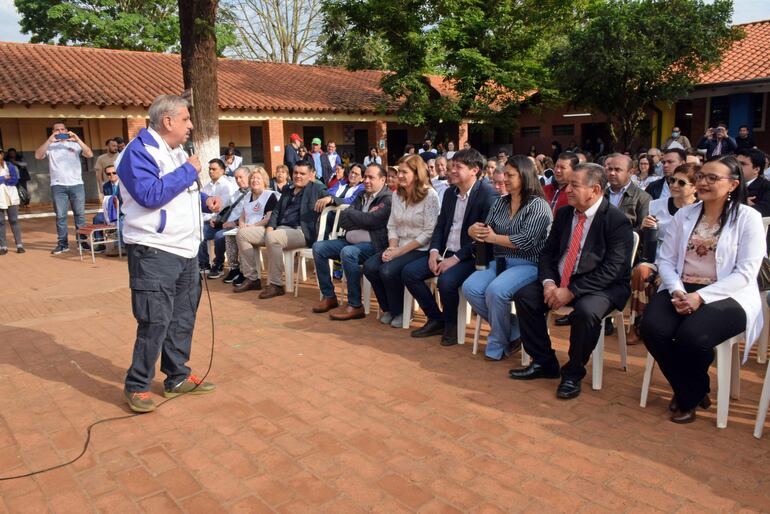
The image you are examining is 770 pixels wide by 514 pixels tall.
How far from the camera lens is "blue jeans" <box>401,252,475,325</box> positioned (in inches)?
202

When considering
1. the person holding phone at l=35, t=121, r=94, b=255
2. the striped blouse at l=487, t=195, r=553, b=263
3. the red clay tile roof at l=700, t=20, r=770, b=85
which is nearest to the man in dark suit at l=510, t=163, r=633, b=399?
the striped blouse at l=487, t=195, r=553, b=263

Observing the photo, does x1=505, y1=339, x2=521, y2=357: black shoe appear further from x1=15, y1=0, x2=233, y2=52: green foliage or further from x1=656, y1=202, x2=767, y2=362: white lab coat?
x1=15, y1=0, x2=233, y2=52: green foliage

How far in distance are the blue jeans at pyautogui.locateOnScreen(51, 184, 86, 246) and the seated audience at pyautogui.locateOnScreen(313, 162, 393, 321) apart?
19.9 ft

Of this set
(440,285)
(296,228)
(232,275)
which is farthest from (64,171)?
(440,285)

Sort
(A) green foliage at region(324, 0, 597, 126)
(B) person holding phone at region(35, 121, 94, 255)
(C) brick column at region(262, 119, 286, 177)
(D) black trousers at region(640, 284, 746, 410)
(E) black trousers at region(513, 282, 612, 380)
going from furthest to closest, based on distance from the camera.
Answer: (C) brick column at region(262, 119, 286, 177), (A) green foliage at region(324, 0, 597, 126), (B) person holding phone at region(35, 121, 94, 255), (E) black trousers at region(513, 282, 612, 380), (D) black trousers at region(640, 284, 746, 410)

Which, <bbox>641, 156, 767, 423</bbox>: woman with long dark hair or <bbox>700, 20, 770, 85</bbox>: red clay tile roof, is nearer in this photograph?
<bbox>641, 156, 767, 423</bbox>: woman with long dark hair

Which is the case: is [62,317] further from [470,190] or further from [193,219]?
[470,190]

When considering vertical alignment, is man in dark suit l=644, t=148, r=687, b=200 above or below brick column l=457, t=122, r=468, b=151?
below

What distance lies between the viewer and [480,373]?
445cm

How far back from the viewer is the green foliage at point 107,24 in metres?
27.0

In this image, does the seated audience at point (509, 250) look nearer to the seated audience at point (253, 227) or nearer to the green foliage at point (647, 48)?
the seated audience at point (253, 227)

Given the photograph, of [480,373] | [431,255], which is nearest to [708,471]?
[480,373]

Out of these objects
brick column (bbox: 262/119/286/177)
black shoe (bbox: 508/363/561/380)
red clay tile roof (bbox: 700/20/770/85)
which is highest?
red clay tile roof (bbox: 700/20/770/85)

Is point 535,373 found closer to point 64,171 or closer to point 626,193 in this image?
point 626,193
